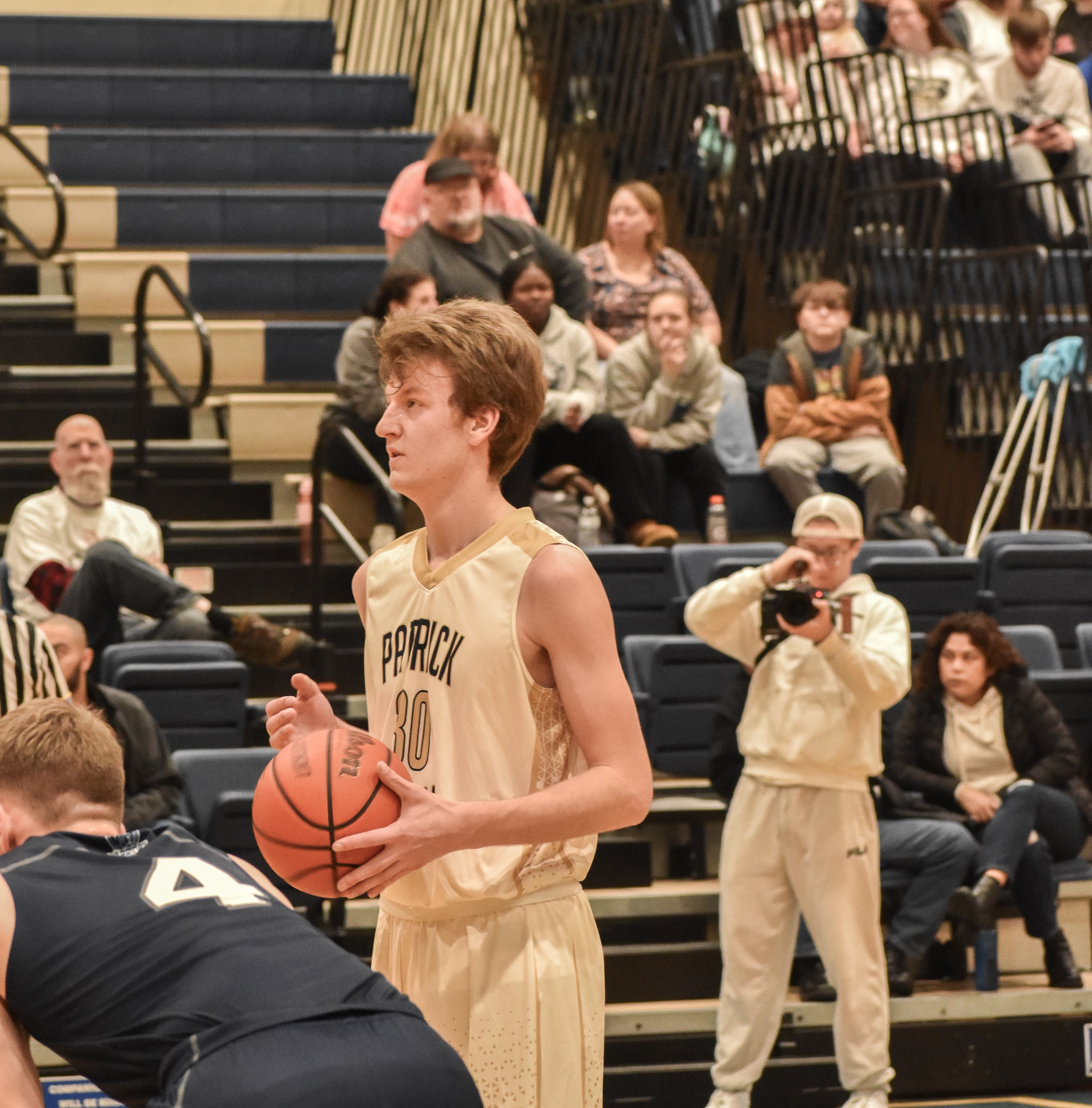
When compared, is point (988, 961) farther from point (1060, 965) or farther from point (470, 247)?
point (470, 247)

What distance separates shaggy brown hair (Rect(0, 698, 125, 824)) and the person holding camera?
10.1 feet

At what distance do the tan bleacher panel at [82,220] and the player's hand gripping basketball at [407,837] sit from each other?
8007 millimetres

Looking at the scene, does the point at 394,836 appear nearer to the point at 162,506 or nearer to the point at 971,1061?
the point at 971,1061

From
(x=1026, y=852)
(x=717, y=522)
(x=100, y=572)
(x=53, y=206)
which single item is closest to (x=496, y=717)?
(x=1026, y=852)

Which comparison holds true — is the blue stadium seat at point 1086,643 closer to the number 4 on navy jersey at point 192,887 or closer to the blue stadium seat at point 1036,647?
the blue stadium seat at point 1036,647

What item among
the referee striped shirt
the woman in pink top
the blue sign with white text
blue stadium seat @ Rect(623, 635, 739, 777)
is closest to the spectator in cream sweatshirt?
the woman in pink top

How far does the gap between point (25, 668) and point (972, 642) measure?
3013 mm

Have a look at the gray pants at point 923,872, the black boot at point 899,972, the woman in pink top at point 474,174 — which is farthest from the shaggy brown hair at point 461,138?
the black boot at point 899,972

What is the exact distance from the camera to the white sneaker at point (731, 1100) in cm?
545

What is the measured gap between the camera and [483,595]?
2.48 m

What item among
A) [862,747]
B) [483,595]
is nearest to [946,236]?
[862,747]

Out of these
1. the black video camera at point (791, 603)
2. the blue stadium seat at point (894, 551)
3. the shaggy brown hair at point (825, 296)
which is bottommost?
the blue stadium seat at point (894, 551)

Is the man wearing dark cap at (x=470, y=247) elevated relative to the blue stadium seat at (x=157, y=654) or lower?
elevated

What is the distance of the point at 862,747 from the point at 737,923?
613 millimetres
